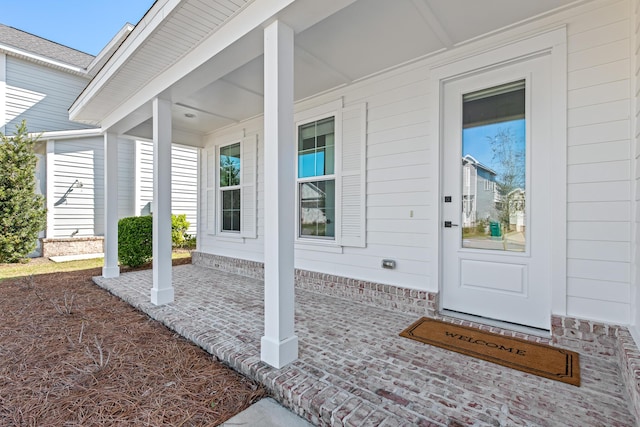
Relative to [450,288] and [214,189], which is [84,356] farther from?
[214,189]

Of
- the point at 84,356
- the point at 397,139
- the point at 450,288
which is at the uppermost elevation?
the point at 397,139

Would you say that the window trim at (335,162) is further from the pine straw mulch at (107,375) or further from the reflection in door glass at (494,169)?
the pine straw mulch at (107,375)

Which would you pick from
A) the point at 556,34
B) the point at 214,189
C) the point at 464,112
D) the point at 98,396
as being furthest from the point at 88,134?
the point at 556,34

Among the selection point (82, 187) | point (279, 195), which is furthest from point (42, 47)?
point (279, 195)

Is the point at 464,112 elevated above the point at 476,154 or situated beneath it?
elevated above

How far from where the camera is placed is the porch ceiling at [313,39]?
2.28m

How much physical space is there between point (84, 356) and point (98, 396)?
71 cm

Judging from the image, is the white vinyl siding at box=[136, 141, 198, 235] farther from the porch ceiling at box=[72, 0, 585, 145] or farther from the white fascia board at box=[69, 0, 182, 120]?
Answer: the porch ceiling at box=[72, 0, 585, 145]

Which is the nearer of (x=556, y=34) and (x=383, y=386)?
(x=383, y=386)

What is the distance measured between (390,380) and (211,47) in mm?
2919

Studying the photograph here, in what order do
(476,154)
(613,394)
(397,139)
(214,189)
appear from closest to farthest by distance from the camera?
1. (613,394)
2. (476,154)
3. (397,139)
4. (214,189)

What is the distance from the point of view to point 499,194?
2766mm

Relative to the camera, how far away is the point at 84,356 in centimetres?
236

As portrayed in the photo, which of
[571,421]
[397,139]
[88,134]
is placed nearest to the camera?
[571,421]
